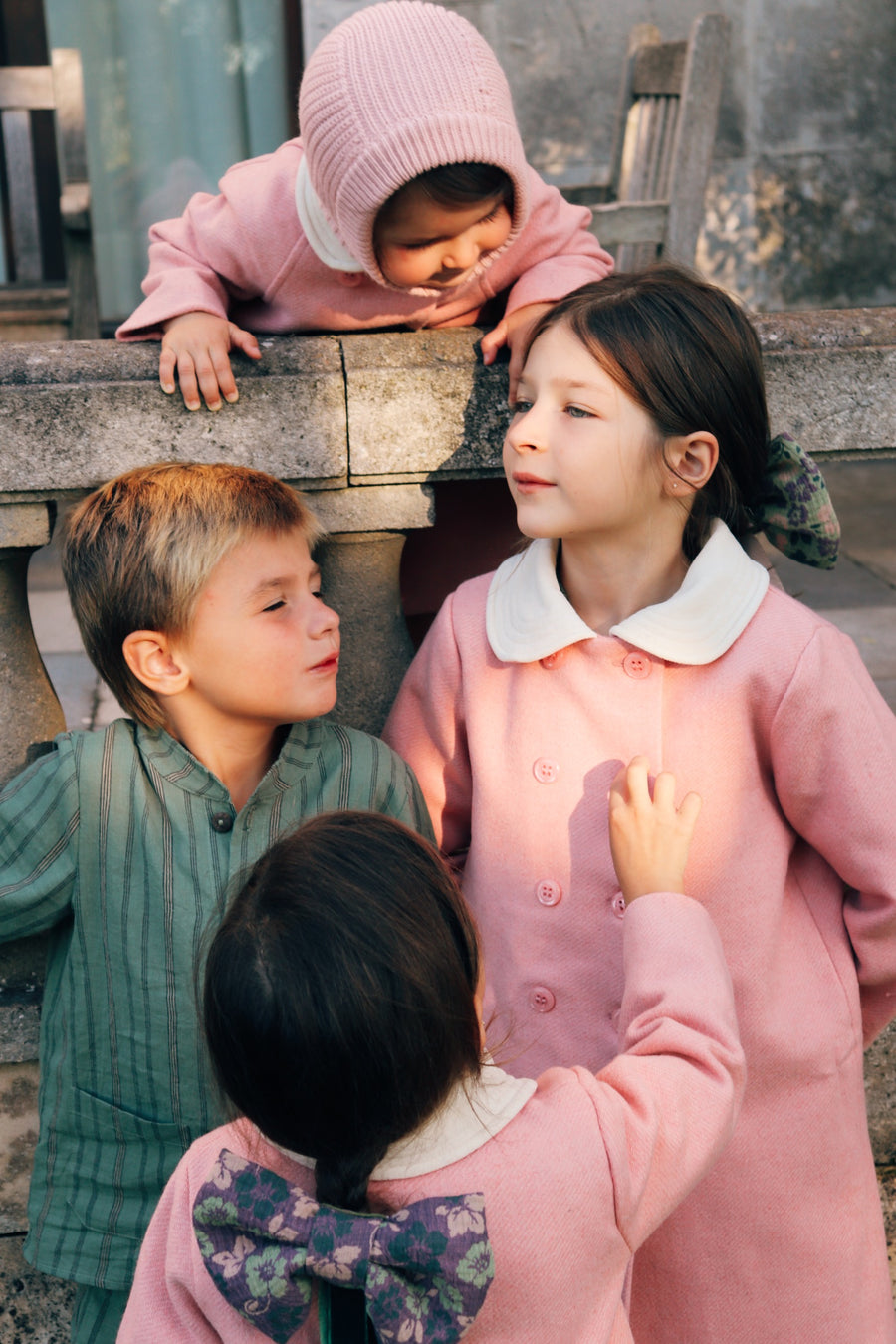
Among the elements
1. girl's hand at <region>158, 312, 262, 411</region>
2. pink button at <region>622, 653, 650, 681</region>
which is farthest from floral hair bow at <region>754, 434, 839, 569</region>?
girl's hand at <region>158, 312, 262, 411</region>

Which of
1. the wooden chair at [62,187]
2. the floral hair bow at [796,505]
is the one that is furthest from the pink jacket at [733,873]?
the wooden chair at [62,187]

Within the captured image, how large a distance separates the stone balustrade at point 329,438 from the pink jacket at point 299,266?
0.12 meters

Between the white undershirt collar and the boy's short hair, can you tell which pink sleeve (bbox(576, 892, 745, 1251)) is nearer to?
the boy's short hair

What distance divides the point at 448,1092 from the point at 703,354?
0.94 meters

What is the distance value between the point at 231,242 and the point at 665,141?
272cm

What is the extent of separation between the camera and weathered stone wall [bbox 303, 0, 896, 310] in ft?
17.0

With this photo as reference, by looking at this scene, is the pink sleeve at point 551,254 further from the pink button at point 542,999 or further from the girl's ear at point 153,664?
the pink button at point 542,999

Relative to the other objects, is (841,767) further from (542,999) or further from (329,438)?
(329,438)

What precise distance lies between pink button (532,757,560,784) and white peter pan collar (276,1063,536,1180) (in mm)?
527

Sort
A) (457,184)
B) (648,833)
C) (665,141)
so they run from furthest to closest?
(665,141), (457,184), (648,833)

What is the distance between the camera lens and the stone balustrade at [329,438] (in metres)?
1.75

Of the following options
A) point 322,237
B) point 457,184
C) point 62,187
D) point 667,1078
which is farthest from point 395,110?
point 62,187

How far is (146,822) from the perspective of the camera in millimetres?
1666

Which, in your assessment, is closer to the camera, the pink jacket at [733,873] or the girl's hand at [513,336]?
the pink jacket at [733,873]
